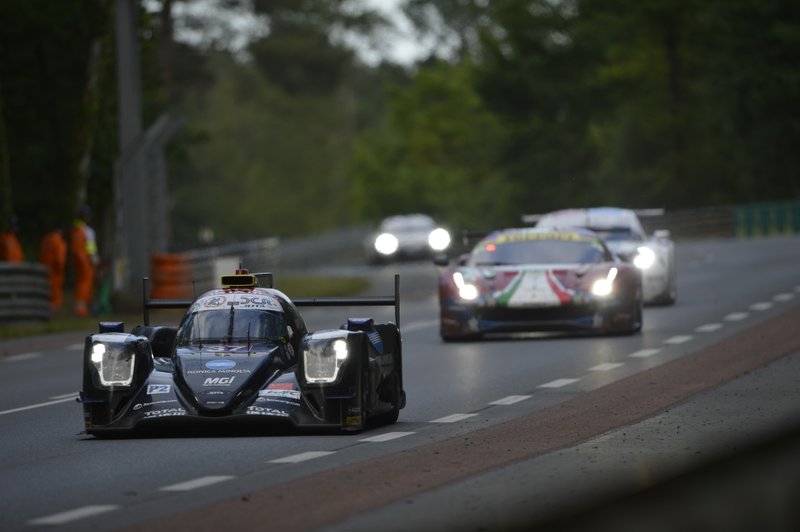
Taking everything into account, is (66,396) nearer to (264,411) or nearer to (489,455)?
(264,411)

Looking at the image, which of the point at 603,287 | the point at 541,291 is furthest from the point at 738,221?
the point at 541,291

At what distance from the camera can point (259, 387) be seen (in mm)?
12352

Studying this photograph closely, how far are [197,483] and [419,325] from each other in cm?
1789

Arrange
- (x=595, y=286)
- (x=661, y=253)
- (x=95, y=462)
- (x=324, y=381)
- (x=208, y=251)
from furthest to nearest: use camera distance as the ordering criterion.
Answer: (x=208, y=251) < (x=661, y=253) < (x=595, y=286) < (x=324, y=381) < (x=95, y=462)

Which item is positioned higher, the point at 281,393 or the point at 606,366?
the point at 281,393

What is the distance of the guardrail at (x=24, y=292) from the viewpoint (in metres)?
30.1

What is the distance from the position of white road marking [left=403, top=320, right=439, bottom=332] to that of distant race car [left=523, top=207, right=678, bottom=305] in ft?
6.71

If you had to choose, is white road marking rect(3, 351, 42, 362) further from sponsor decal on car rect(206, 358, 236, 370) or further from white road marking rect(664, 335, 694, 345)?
sponsor decal on car rect(206, 358, 236, 370)

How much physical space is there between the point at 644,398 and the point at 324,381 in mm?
3361

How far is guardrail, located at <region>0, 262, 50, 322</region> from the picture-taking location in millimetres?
30094

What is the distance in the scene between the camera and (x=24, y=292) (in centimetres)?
3058

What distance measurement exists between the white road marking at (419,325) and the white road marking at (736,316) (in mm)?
4223

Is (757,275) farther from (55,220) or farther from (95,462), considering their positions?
(95,462)

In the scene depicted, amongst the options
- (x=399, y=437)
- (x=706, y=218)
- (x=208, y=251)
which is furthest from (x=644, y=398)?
(x=706, y=218)
